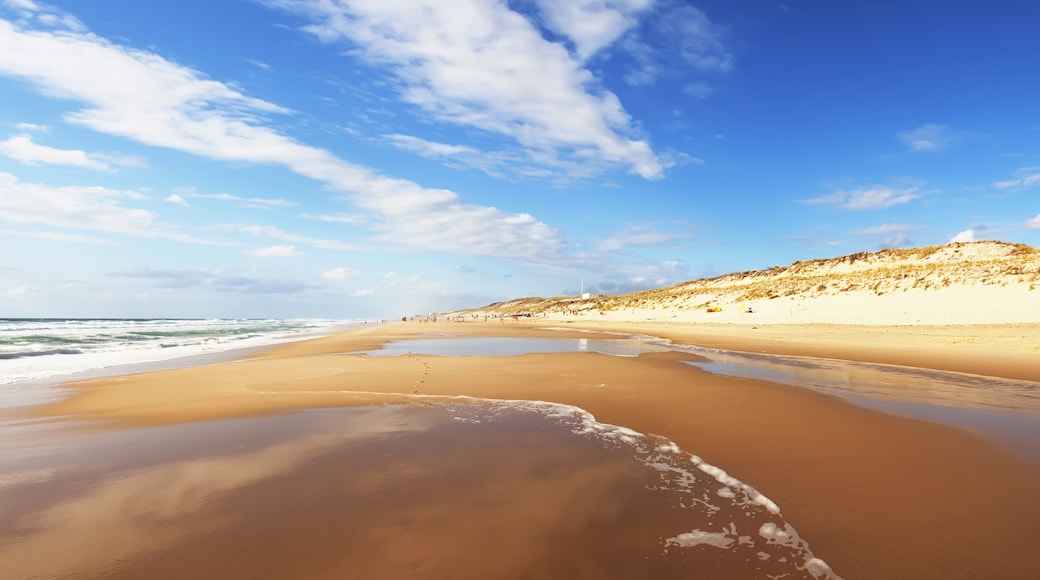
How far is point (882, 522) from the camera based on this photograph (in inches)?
162

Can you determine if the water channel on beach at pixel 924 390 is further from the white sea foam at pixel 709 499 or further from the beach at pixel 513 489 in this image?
the white sea foam at pixel 709 499

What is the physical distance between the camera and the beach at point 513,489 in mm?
3617

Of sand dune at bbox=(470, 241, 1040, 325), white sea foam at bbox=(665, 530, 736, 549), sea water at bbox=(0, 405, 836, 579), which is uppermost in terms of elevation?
sand dune at bbox=(470, 241, 1040, 325)

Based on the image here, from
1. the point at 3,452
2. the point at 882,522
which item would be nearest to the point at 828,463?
the point at 882,522

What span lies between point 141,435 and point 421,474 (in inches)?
199

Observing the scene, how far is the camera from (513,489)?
197 inches

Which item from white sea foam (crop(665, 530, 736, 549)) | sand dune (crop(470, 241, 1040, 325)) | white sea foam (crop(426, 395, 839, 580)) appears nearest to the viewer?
white sea foam (crop(426, 395, 839, 580))

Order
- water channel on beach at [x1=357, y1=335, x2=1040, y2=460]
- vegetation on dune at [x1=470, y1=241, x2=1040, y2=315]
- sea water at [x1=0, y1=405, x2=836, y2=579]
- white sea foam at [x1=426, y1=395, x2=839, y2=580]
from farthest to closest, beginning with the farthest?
vegetation on dune at [x1=470, y1=241, x2=1040, y2=315]
water channel on beach at [x1=357, y1=335, x2=1040, y2=460]
white sea foam at [x1=426, y1=395, x2=839, y2=580]
sea water at [x1=0, y1=405, x2=836, y2=579]

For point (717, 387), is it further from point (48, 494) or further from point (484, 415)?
point (48, 494)

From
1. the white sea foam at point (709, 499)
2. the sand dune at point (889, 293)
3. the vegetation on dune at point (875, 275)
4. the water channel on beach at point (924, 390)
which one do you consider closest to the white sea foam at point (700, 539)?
the white sea foam at point (709, 499)

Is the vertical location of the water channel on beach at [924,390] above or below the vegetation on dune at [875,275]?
below

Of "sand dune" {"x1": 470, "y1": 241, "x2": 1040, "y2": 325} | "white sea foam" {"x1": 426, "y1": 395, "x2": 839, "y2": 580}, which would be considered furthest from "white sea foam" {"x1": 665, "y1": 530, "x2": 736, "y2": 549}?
"sand dune" {"x1": 470, "y1": 241, "x2": 1040, "y2": 325}

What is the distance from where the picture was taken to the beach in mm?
3617

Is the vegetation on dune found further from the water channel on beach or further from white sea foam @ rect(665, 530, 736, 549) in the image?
white sea foam @ rect(665, 530, 736, 549)
